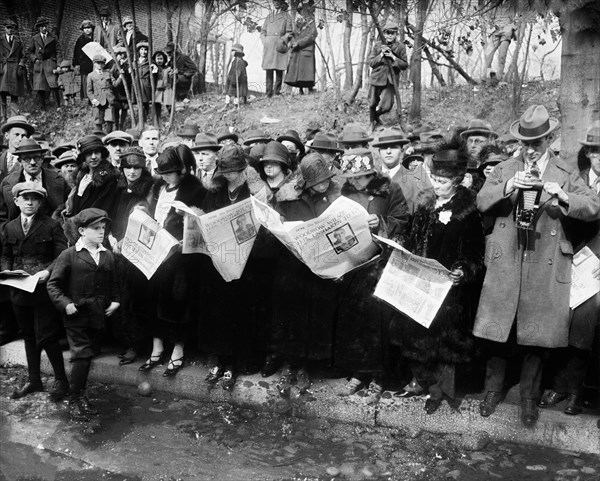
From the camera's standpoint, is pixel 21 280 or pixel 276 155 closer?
pixel 276 155

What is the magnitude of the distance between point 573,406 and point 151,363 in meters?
3.44

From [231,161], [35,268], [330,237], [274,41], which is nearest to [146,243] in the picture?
[231,161]

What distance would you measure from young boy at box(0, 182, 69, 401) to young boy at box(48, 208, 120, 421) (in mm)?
361

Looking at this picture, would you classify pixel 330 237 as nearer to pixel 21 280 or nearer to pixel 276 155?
pixel 276 155

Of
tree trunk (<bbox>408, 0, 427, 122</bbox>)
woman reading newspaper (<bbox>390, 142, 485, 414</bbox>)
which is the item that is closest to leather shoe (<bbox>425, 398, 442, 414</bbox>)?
woman reading newspaper (<bbox>390, 142, 485, 414</bbox>)

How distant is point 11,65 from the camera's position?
19.6 metres

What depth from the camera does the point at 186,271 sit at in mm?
5938

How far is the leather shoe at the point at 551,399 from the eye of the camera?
491 cm

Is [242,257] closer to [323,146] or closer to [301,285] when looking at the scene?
[301,285]

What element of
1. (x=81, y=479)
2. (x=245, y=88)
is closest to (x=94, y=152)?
(x=81, y=479)

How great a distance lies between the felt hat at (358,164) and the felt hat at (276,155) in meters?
0.54

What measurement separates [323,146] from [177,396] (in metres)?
2.80

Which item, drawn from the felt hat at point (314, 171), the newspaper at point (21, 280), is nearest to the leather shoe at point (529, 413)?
the felt hat at point (314, 171)

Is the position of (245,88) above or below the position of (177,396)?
above
